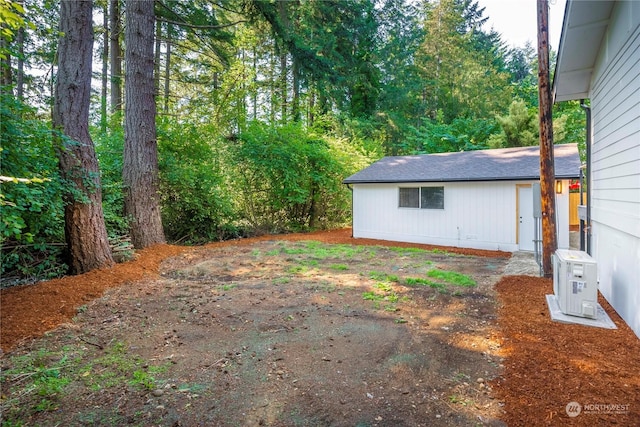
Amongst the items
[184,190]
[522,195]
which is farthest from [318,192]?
[522,195]

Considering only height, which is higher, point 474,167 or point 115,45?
point 115,45

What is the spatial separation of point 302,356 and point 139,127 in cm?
687

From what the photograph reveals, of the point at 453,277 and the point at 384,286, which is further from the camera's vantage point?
the point at 453,277

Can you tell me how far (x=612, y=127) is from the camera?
14.4 feet

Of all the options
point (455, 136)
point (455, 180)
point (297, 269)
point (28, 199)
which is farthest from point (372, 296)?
point (455, 136)

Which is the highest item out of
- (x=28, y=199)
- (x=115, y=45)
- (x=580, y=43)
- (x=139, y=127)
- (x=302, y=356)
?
(x=115, y=45)

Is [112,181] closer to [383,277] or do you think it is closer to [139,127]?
[139,127]

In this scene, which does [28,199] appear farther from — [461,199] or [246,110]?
[246,110]

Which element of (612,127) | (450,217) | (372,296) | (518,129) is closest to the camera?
(612,127)

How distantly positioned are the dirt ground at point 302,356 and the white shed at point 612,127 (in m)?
0.68

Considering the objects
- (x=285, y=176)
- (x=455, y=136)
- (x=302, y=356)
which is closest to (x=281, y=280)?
(x=302, y=356)

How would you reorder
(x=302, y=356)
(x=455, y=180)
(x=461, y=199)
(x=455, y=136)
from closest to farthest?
(x=302, y=356)
(x=455, y=180)
(x=461, y=199)
(x=455, y=136)

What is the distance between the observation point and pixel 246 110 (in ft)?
41.5

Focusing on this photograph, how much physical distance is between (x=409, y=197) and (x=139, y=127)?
7671 millimetres
